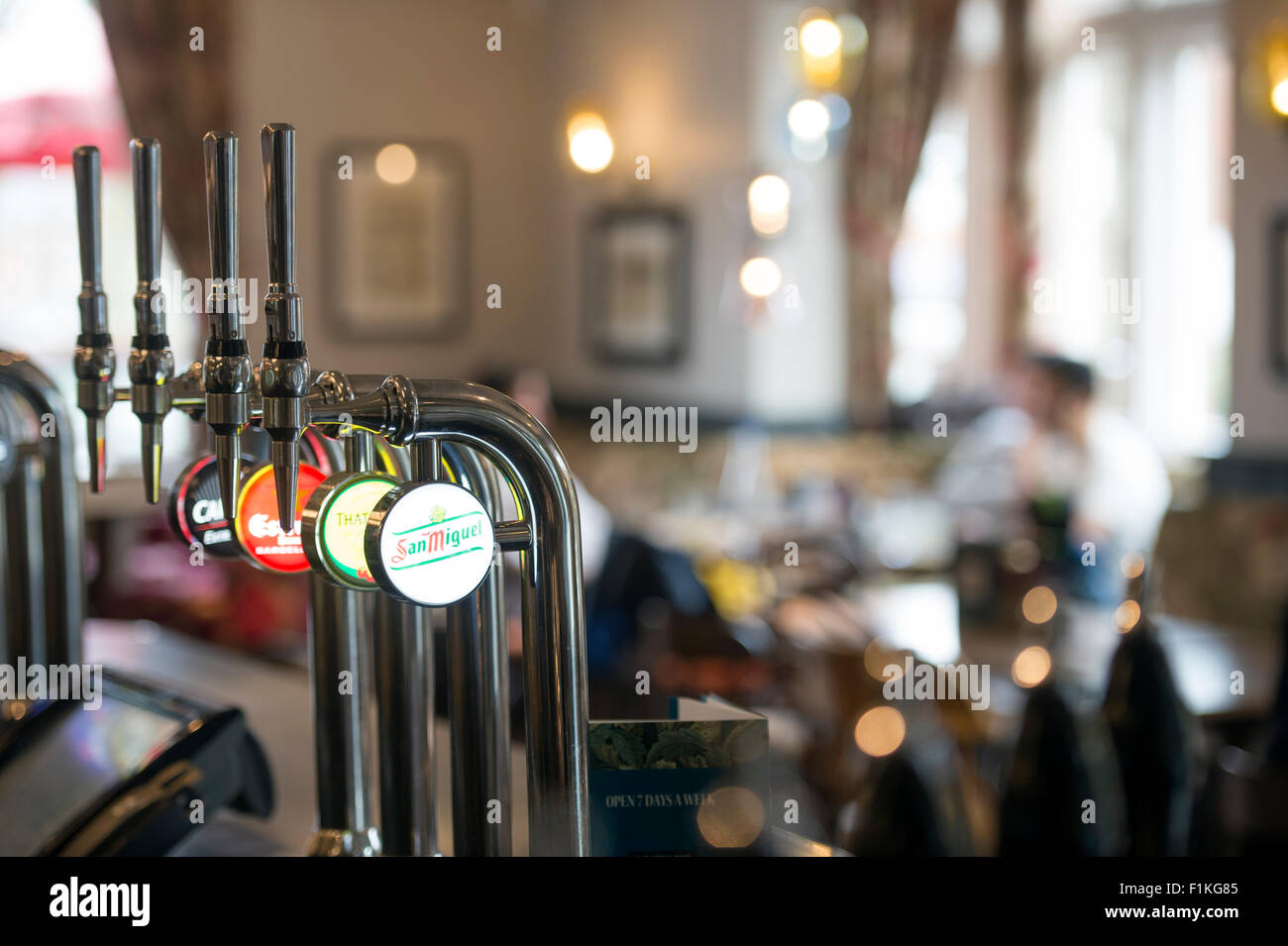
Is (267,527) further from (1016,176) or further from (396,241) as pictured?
(396,241)

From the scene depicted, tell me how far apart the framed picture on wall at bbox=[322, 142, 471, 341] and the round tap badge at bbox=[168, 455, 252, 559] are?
6016 mm

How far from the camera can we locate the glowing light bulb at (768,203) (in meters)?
4.55

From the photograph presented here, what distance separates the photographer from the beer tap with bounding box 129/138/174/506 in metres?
0.67

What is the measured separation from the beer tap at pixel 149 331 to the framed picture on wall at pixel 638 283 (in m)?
5.46

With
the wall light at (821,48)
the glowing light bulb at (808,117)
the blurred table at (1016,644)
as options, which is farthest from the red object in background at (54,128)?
the blurred table at (1016,644)

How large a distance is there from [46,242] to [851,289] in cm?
343

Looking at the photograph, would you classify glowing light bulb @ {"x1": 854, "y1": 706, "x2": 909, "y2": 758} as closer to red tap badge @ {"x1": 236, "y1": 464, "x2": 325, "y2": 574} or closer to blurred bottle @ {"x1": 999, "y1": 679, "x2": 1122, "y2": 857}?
blurred bottle @ {"x1": 999, "y1": 679, "x2": 1122, "y2": 857}

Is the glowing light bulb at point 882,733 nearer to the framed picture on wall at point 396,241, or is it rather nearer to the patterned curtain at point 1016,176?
the patterned curtain at point 1016,176

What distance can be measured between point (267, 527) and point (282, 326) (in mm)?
178

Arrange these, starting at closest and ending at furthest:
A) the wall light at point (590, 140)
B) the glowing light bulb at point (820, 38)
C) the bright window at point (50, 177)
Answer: the glowing light bulb at point (820, 38)
the wall light at point (590, 140)
the bright window at point (50, 177)

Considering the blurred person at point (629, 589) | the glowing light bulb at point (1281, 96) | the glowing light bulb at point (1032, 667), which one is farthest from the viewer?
the blurred person at point (629, 589)

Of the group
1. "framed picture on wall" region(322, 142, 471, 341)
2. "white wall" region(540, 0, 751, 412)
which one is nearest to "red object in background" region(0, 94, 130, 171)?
"framed picture on wall" region(322, 142, 471, 341)

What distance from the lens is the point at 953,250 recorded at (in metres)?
6.46
